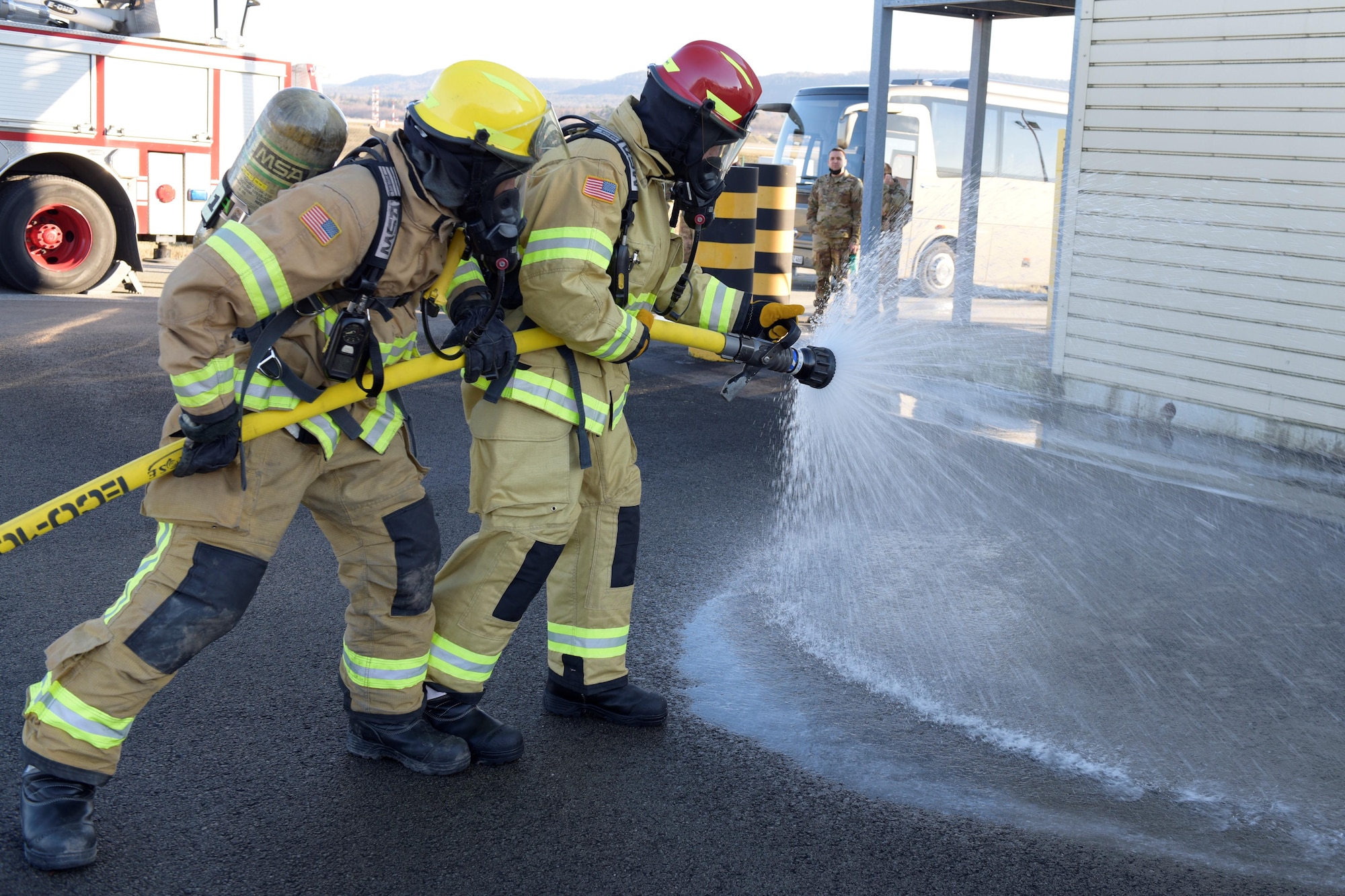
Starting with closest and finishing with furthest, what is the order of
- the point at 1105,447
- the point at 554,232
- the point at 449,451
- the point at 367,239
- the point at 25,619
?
the point at 367,239
the point at 554,232
the point at 25,619
the point at 449,451
the point at 1105,447

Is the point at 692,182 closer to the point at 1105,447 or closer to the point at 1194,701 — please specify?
the point at 1194,701

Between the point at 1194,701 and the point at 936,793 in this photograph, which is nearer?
the point at 936,793

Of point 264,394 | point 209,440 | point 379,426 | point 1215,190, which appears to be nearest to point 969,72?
point 1215,190

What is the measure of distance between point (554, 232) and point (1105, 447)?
Answer: 17.1 ft

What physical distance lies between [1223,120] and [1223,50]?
1.30 ft

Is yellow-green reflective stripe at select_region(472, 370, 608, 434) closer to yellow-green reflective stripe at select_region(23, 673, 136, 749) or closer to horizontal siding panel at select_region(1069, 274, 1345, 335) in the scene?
yellow-green reflective stripe at select_region(23, 673, 136, 749)

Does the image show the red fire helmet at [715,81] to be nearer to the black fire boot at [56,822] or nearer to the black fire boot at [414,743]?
the black fire boot at [414,743]

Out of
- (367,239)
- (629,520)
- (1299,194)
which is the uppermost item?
(1299,194)

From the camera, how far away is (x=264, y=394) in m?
2.78

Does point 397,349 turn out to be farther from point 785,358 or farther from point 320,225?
point 785,358

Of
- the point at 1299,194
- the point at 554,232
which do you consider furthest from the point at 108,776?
the point at 1299,194

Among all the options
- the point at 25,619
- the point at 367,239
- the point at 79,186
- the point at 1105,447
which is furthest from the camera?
the point at 79,186

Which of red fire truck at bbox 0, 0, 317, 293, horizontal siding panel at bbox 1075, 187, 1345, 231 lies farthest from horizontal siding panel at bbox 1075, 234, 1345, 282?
red fire truck at bbox 0, 0, 317, 293

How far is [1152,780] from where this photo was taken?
3215 millimetres
